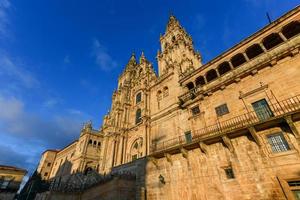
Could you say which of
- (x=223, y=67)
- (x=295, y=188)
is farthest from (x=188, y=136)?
(x=295, y=188)

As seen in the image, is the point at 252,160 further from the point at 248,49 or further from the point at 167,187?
the point at 248,49

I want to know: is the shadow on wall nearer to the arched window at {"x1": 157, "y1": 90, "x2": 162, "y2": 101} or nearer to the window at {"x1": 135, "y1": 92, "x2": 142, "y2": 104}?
the window at {"x1": 135, "y1": 92, "x2": 142, "y2": 104}

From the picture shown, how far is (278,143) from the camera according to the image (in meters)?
11.2

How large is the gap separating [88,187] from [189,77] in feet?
63.6

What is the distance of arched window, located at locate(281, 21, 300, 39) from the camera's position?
14.8 metres

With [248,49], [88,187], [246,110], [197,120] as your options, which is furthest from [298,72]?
[88,187]

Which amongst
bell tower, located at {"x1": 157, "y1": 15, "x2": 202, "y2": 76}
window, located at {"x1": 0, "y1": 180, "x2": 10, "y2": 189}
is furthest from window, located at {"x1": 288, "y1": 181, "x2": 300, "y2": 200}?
window, located at {"x1": 0, "y1": 180, "x2": 10, "y2": 189}

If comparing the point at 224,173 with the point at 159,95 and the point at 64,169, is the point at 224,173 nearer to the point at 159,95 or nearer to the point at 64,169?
the point at 159,95

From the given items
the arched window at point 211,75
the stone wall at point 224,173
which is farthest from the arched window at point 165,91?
the stone wall at point 224,173

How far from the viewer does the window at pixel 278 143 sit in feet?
35.9

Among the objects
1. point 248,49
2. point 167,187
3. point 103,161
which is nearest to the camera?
point 167,187

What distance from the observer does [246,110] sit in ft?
46.8

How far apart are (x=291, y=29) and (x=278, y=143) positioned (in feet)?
37.2

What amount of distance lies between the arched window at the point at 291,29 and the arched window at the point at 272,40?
1.96ft
